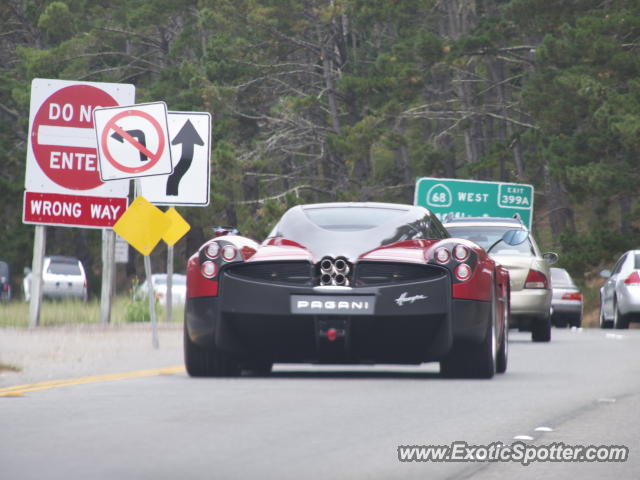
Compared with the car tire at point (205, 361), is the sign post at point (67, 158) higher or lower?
higher

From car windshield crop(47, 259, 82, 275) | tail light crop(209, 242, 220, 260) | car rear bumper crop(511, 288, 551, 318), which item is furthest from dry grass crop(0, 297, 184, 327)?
car windshield crop(47, 259, 82, 275)

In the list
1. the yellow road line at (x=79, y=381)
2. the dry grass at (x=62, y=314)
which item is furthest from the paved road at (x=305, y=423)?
the dry grass at (x=62, y=314)

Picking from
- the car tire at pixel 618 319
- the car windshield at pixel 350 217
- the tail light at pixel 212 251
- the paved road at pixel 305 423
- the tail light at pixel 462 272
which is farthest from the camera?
the car tire at pixel 618 319

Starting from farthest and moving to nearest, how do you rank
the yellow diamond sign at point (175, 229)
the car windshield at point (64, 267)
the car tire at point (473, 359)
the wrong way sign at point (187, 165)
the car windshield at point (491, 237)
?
the car windshield at point (64, 267) → the yellow diamond sign at point (175, 229) → the car windshield at point (491, 237) → the wrong way sign at point (187, 165) → the car tire at point (473, 359)

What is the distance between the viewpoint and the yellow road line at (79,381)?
34.7 ft

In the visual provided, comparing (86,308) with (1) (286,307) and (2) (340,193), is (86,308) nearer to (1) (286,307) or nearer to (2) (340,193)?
(1) (286,307)

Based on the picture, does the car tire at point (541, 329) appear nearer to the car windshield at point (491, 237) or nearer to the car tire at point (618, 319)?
the car windshield at point (491, 237)

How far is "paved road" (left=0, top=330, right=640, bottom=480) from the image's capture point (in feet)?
23.2

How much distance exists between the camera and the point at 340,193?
4922 centimetres

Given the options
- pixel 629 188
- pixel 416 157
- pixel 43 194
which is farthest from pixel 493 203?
pixel 43 194

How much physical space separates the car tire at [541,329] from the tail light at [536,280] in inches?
16.8

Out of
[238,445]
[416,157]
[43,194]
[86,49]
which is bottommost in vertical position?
[238,445]

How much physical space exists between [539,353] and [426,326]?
5.56 metres

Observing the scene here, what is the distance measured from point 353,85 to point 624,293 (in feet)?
76.2
